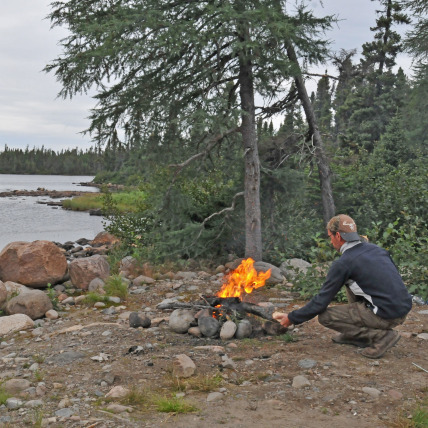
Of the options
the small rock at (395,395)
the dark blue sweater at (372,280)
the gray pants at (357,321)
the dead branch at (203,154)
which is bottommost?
the small rock at (395,395)

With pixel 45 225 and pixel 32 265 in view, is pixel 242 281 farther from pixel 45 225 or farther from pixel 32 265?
pixel 45 225

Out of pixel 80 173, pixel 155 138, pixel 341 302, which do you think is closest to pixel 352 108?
pixel 155 138

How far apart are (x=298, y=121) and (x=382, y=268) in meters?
7.65

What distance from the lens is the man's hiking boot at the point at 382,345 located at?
5.42 m

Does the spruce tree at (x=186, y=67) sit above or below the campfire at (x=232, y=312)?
above

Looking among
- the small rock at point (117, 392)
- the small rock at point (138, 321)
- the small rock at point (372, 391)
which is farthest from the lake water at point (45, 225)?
the small rock at point (372, 391)

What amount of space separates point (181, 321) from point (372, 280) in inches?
106

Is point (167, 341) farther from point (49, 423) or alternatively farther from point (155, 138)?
point (155, 138)

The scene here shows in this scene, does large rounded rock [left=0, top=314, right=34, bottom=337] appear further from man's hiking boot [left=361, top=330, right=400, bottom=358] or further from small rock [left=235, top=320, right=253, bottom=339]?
man's hiking boot [left=361, top=330, right=400, bottom=358]

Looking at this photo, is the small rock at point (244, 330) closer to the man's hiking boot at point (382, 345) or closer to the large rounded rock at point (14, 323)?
the man's hiking boot at point (382, 345)

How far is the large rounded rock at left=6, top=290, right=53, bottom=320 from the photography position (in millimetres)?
8219

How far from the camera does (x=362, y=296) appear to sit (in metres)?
5.42

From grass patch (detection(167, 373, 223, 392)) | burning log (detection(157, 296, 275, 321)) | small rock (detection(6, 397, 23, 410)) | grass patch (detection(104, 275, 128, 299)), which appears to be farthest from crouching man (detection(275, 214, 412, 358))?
grass patch (detection(104, 275, 128, 299))

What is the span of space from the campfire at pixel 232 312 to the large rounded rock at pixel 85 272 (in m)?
3.55
